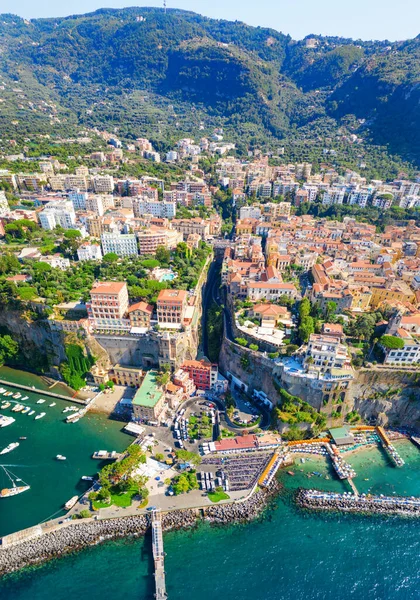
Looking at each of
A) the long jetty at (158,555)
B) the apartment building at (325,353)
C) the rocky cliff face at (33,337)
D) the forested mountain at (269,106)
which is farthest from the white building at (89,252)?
the forested mountain at (269,106)

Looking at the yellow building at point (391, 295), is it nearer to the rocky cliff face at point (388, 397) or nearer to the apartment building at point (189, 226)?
the rocky cliff face at point (388, 397)

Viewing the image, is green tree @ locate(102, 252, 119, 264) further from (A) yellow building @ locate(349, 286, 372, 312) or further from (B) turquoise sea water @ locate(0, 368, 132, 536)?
(A) yellow building @ locate(349, 286, 372, 312)

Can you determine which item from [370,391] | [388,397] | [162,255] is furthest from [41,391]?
[388,397]

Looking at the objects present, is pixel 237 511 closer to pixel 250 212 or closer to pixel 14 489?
pixel 14 489

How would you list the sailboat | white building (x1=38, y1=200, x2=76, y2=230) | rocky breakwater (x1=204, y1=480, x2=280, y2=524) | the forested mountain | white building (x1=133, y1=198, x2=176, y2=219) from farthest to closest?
the forested mountain
white building (x1=133, y1=198, x2=176, y2=219)
white building (x1=38, y1=200, x2=76, y2=230)
the sailboat
rocky breakwater (x1=204, y1=480, x2=280, y2=524)

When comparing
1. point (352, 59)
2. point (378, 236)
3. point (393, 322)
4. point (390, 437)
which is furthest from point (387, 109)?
point (390, 437)

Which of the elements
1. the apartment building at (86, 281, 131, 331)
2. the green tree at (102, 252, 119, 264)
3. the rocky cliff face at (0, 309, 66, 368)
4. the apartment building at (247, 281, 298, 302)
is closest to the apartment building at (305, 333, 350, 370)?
the apartment building at (247, 281, 298, 302)

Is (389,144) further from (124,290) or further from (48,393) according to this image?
(48,393)
